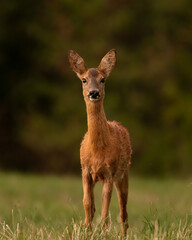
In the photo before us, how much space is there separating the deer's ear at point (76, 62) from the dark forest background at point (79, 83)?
2301cm

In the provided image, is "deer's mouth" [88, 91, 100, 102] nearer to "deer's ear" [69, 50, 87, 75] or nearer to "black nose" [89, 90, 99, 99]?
"black nose" [89, 90, 99, 99]

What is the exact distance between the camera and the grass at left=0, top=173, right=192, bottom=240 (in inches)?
238

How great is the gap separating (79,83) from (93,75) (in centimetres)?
2418

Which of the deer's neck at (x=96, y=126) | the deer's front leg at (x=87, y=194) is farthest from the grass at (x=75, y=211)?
the deer's neck at (x=96, y=126)

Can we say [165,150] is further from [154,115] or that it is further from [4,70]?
[4,70]

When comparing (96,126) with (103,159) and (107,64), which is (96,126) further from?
Answer: (107,64)

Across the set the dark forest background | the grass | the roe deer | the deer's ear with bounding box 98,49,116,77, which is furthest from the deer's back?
the dark forest background

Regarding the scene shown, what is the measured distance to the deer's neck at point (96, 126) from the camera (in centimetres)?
682

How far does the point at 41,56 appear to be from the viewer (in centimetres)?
3198

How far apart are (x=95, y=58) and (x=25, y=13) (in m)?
3.82

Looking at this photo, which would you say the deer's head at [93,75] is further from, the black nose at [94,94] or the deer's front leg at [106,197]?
the deer's front leg at [106,197]

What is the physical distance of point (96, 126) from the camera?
271 inches

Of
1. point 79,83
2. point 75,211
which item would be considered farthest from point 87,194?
point 79,83

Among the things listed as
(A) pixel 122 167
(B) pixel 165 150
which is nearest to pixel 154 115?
(B) pixel 165 150
